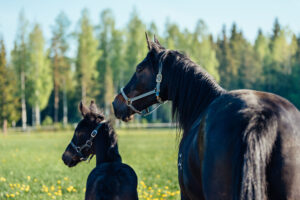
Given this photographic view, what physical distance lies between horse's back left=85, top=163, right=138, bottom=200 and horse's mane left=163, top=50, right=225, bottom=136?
49.4 inches

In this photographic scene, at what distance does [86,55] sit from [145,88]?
57908mm

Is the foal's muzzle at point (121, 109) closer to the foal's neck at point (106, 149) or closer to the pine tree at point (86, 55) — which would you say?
the foal's neck at point (106, 149)

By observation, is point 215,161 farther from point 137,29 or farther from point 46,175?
point 137,29

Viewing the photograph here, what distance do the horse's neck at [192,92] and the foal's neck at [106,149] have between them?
188 centimetres

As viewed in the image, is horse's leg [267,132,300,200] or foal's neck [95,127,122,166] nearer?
horse's leg [267,132,300,200]

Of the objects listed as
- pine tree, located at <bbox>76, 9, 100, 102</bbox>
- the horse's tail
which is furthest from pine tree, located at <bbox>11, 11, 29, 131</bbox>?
the horse's tail

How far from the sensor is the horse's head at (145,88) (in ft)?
14.0

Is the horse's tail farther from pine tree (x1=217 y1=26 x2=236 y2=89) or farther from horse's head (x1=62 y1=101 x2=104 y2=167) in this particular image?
pine tree (x1=217 y1=26 x2=236 y2=89)

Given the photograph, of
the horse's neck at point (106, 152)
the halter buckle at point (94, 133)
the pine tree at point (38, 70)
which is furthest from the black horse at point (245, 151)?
the pine tree at point (38, 70)

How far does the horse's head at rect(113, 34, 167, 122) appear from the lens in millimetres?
4262

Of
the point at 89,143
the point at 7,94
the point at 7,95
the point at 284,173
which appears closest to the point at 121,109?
the point at 89,143

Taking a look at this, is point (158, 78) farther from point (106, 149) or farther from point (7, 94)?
point (7, 94)

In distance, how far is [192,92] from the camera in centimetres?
392

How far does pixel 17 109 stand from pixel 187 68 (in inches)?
2406
